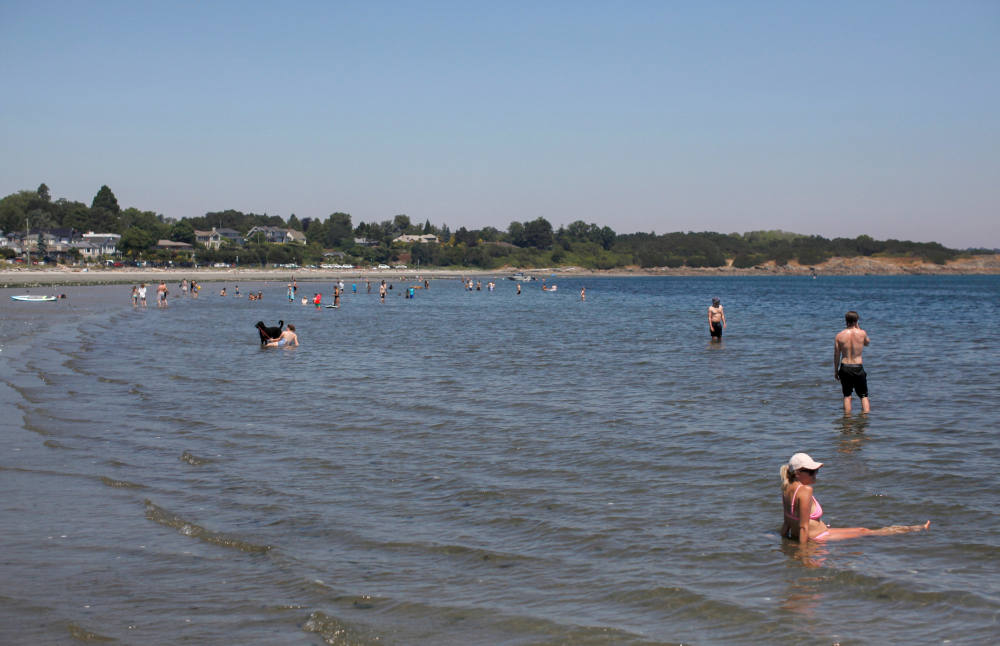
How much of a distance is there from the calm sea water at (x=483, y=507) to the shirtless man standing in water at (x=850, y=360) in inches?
22.0

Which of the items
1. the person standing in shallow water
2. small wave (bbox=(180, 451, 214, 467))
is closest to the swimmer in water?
the person standing in shallow water

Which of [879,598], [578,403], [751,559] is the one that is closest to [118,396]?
[578,403]

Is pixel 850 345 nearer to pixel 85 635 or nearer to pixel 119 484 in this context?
pixel 119 484

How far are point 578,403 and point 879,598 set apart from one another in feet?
31.6

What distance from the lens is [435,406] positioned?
15523 mm

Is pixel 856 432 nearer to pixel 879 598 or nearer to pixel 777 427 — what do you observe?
pixel 777 427

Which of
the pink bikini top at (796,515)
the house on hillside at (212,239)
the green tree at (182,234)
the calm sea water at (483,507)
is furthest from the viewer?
the house on hillside at (212,239)

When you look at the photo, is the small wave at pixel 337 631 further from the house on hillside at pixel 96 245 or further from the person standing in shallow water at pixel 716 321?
the house on hillside at pixel 96 245

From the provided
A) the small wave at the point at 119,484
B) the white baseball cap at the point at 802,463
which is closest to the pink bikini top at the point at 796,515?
the white baseball cap at the point at 802,463

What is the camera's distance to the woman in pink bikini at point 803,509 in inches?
291

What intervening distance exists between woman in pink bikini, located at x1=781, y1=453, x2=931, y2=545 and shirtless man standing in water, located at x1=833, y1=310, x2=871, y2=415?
6.28 meters

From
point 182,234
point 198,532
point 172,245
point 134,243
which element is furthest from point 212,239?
point 198,532

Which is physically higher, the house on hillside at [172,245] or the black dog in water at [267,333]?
the house on hillside at [172,245]

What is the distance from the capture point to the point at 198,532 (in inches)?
314
